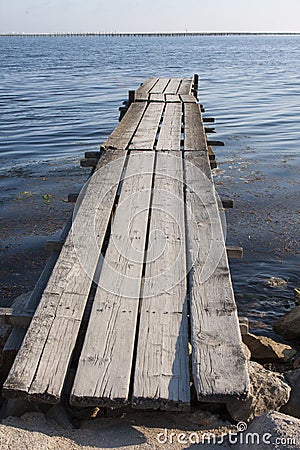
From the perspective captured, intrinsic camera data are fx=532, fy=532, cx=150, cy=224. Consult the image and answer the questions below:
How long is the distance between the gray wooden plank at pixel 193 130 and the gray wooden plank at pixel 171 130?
118 millimetres

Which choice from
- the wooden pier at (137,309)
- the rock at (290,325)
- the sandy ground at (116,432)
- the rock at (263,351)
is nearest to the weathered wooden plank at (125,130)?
the wooden pier at (137,309)

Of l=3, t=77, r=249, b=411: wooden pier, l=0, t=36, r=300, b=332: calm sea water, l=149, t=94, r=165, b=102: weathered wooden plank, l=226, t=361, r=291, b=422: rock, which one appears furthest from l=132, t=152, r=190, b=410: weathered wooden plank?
l=149, t=94, r=165, b=102: weathered wooden plank

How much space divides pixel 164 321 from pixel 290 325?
2.72m

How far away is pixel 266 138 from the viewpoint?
1549 cm

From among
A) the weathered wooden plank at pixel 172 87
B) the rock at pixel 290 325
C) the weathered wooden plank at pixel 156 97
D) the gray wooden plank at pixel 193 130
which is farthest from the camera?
the weathered wooden plank at pixel 172 87

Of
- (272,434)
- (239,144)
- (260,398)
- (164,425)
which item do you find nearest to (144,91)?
(239,144)

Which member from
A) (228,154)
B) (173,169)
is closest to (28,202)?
(173,169)

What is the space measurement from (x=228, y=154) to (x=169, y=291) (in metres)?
10.3

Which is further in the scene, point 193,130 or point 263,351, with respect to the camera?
point 193,130

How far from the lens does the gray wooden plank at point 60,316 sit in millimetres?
2883

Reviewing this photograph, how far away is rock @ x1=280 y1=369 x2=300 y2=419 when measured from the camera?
12.5 feet

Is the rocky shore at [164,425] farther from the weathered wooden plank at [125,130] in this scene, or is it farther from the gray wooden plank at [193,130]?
the weathered wooden plank at [125,130]

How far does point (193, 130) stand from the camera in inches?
328

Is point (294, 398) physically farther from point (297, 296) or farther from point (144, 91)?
point (144, 91)
